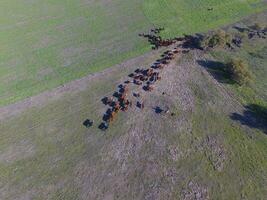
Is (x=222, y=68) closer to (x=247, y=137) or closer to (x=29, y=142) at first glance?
(x=247, y=137)

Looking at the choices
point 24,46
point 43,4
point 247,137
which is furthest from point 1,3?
point 247,137

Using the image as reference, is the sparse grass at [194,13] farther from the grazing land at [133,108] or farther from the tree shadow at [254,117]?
the tree shadow at [254,117]

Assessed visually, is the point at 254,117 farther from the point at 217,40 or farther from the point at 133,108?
the point at 217,40

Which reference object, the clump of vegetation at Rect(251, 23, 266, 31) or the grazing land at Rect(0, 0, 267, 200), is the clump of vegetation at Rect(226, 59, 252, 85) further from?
the clump of vegetation at Rect(251, 23, 266, 31)

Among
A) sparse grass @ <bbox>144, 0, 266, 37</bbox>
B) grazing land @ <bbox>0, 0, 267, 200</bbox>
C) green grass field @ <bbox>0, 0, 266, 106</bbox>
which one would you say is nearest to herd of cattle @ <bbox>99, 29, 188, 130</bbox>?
grazing land @ <bbox>0, 0, 267, 200</bbox>

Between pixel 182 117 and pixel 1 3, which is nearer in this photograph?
pixel 182 117

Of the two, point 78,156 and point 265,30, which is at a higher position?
point 265,30
